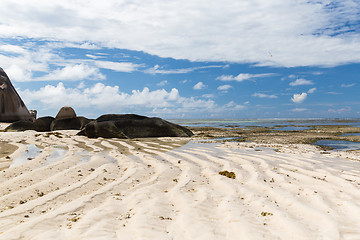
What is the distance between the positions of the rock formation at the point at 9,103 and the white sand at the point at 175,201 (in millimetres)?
31104

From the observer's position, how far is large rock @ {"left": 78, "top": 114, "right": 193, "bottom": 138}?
13.6 m

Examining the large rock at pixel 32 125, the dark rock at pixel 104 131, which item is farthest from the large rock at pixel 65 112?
the dark rock at pixel 104 131

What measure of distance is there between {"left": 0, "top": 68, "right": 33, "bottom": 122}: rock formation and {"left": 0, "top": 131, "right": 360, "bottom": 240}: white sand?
A: 31.1 meters

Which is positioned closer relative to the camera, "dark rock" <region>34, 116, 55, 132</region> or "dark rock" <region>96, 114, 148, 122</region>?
"dark rock" <region>96, 114, 148, 122</region>

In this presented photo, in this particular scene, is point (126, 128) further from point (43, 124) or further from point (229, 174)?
point (229, 174)

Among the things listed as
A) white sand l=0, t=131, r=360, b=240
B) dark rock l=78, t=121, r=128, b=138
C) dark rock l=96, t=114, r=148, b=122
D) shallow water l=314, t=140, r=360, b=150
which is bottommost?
shallow water l=314, t=140, r=360, b=150

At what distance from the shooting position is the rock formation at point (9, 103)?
31.7 meters

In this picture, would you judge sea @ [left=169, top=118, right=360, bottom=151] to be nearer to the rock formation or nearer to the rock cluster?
the rock cluster

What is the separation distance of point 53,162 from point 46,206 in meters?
3.27

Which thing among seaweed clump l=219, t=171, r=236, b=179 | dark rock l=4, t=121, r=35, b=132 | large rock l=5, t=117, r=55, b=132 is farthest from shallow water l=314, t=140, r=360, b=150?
large rock l=5, t=117, r=55, b=132

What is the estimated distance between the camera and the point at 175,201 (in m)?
3.54

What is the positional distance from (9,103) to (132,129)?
2597cm

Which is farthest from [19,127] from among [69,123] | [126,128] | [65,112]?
[65,112]

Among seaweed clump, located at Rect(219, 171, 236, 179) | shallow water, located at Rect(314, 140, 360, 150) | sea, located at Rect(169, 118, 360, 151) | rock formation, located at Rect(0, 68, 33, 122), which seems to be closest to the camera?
seaweed clump, located at Rect(219, 171, 236, 179)
